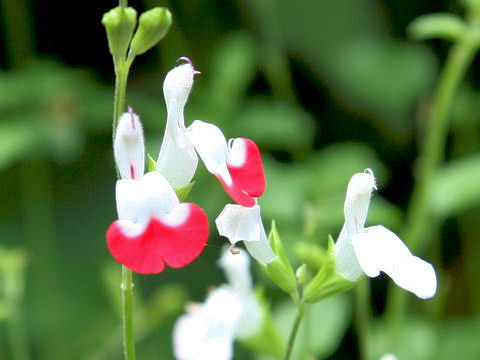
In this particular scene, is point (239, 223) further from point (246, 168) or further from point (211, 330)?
point (211, 330)

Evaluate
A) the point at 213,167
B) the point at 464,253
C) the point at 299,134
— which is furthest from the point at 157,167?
the point at 464,253

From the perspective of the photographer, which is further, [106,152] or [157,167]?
[106,152]

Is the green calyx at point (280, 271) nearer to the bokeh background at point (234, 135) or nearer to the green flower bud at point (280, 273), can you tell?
the green flower bud at point (280, 273)

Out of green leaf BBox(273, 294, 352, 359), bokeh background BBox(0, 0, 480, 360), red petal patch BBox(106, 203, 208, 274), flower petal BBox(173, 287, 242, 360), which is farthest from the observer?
bokeh background BBox(0, 0, 480, 360)

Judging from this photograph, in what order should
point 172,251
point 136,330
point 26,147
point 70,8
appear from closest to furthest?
point 172,251
point 136,330
point 26,147
point 70,8

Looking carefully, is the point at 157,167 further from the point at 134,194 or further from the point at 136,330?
the point at 136,330

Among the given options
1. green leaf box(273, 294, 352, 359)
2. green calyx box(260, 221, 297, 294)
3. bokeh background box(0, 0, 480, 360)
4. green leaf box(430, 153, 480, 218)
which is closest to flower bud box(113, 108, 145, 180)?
green calyx box(260, 221, 297, 294)

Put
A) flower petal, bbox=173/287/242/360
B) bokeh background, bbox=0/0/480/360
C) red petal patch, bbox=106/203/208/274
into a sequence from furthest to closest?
bokeh background, bbox=0/0/480/360, flower petal, bbox=173/287/242/360, red petal patch, bbox=106/203/208/274

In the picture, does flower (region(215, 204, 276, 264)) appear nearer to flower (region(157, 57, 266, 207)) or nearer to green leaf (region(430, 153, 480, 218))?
flower (region(157, 57, 266, 207))
